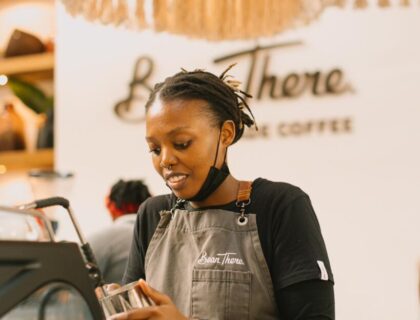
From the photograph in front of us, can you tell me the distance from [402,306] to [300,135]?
0.95m

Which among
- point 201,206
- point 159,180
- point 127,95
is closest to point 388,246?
point 159,180

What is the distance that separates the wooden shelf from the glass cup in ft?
13.2

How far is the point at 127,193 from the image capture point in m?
3.29

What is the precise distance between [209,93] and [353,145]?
2619mm

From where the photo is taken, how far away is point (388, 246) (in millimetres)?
3719

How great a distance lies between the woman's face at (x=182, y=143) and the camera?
4.12ft

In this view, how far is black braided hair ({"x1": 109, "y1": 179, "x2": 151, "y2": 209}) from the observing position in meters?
3.28

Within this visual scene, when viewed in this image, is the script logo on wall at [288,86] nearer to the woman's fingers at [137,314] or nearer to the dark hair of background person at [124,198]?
the dark hair of background person at [124,198]

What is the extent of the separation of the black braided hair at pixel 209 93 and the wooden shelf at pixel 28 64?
3.71m

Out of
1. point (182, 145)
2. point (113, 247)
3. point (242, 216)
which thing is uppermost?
point (182, 145)

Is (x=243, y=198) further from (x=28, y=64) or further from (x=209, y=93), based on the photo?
(x=28, y=64)

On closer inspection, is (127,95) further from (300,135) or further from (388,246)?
(388,246)

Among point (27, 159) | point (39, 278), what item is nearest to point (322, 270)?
point (39, 278)

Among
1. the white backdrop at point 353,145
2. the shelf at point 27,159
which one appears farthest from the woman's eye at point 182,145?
the shelf at point 27,159
